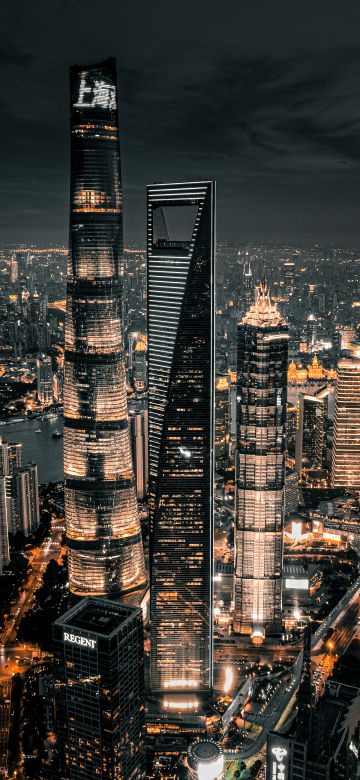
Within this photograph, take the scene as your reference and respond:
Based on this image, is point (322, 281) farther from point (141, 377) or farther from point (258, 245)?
point (258, 245)

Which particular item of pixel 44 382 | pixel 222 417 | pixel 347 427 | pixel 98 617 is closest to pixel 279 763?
pixel 98 617

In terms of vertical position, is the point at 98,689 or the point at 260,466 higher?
the point at 260,466

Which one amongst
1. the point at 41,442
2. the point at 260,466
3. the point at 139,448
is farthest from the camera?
the point at 41,442

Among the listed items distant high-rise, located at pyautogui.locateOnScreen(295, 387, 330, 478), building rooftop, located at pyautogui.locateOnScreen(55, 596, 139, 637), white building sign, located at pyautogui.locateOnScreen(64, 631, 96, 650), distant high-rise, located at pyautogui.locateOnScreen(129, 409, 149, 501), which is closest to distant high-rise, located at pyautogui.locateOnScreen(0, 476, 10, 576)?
distant high-rise, located at pyautogui.locateOnScreen(129, 409, 149, 501)

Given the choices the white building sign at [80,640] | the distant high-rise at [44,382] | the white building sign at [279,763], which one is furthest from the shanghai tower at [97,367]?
the distant high-rise at [44,382]

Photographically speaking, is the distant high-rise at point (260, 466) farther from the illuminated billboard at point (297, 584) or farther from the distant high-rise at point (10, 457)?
the distant high-rise at point (10, 457)

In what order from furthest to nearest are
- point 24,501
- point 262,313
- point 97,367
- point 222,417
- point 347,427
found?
point 222,417
point 347,427
point 24,501
point 97,367
point 262,313

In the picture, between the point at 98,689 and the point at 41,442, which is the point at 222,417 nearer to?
the point at 41,442
